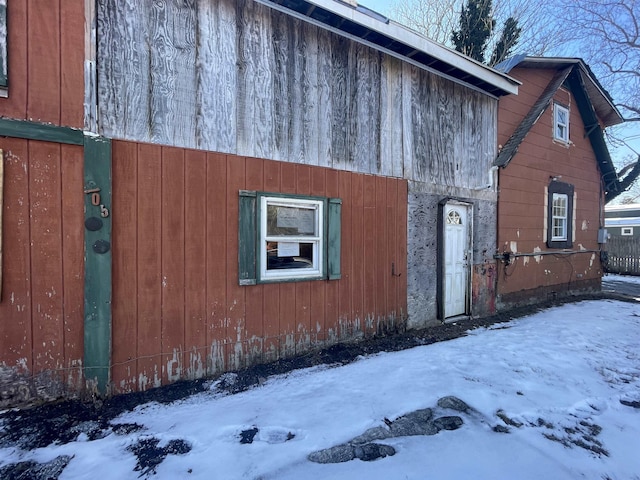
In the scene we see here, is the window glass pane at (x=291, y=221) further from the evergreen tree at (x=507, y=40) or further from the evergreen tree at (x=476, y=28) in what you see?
the evergreen tree at (x=507, y=40)

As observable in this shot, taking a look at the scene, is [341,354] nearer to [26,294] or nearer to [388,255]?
[388,255]

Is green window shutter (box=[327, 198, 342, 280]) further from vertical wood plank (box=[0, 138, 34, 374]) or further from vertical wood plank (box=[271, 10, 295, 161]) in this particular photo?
vertical wood plank (box=[0, 138, 34, 374])

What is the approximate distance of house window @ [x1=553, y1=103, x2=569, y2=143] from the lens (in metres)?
8.16

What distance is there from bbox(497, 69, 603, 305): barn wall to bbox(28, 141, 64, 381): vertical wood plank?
24.0 feet

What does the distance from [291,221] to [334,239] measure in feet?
2.16

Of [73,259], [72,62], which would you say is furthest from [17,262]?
[72,62]

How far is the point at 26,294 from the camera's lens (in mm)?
2781

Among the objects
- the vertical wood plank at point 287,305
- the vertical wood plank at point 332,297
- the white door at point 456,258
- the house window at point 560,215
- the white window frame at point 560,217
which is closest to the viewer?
the vertical wood plank at point 287,305

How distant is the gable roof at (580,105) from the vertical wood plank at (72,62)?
6.95 m

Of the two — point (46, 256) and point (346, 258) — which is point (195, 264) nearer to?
point (46, 256)

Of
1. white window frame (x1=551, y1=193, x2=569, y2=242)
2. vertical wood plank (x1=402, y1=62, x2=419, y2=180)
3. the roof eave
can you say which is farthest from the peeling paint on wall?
vertical wood plank (x1=402, y1=62, x2=419, y2=180)

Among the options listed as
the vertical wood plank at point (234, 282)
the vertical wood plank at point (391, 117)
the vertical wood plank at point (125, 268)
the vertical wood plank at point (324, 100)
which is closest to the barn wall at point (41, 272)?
the vertical wood plank at point (125, 268)

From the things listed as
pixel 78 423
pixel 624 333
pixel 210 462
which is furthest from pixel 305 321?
pixel 624 333

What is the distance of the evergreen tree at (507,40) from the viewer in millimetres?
11477
